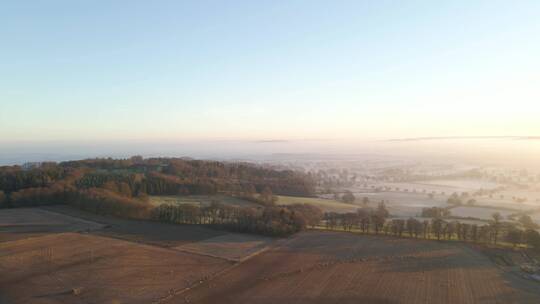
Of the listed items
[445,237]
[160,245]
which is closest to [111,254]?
[160,245]

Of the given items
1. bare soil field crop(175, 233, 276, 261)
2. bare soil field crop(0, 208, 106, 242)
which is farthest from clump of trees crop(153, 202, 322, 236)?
bare soil field crop(0, 208, 106, 242)

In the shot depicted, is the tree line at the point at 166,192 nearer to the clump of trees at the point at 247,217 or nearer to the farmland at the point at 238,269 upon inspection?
the clump of trees at the point at 247,217

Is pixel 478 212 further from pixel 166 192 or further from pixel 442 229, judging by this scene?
pixel 166 192

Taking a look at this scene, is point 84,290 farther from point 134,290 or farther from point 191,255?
point 191,255

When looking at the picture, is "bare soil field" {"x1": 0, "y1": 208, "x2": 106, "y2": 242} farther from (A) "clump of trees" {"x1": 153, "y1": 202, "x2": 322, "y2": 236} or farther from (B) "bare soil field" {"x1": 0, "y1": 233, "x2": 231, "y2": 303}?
(A) "clump of trees" {"x1": 153, "y1": 202, "x2": 322, "y2": 236}

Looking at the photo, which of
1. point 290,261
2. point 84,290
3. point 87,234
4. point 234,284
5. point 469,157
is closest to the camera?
point 84,290
